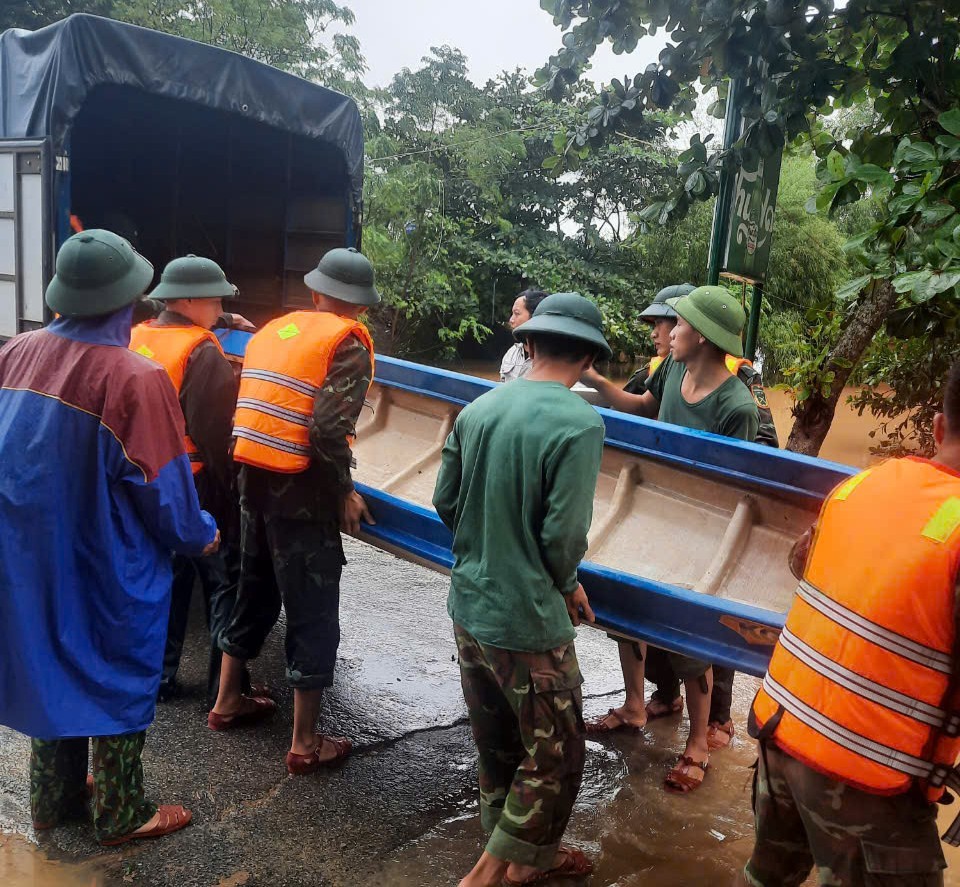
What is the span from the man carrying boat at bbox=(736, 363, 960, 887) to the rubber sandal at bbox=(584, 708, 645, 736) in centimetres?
193

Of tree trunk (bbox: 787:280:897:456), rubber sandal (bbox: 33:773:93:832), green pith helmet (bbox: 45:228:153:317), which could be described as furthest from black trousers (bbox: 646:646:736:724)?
green pith helmet (bbox: 45:228:153:317)

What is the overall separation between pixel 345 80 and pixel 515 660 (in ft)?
41.4

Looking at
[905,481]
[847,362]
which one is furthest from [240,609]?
[847,362]

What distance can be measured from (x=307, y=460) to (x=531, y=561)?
3.63 feet

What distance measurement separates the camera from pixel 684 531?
140 inches

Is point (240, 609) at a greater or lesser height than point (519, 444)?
lesser

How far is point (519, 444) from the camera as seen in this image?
2.18 meters

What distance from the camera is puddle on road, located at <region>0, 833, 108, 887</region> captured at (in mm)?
2523

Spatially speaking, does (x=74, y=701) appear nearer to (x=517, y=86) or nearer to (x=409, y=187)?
(x=409, y=187)

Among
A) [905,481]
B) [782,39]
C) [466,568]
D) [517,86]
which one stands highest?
[517,86]

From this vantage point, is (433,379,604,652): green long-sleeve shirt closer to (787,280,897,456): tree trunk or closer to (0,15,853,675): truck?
(0,15,853,675): truck

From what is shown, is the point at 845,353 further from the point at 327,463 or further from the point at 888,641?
the point at 888,641

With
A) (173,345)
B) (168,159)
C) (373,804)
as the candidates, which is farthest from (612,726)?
(168,159)

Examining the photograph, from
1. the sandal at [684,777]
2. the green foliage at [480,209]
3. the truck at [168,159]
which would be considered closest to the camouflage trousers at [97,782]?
the sandal at [684,777]
